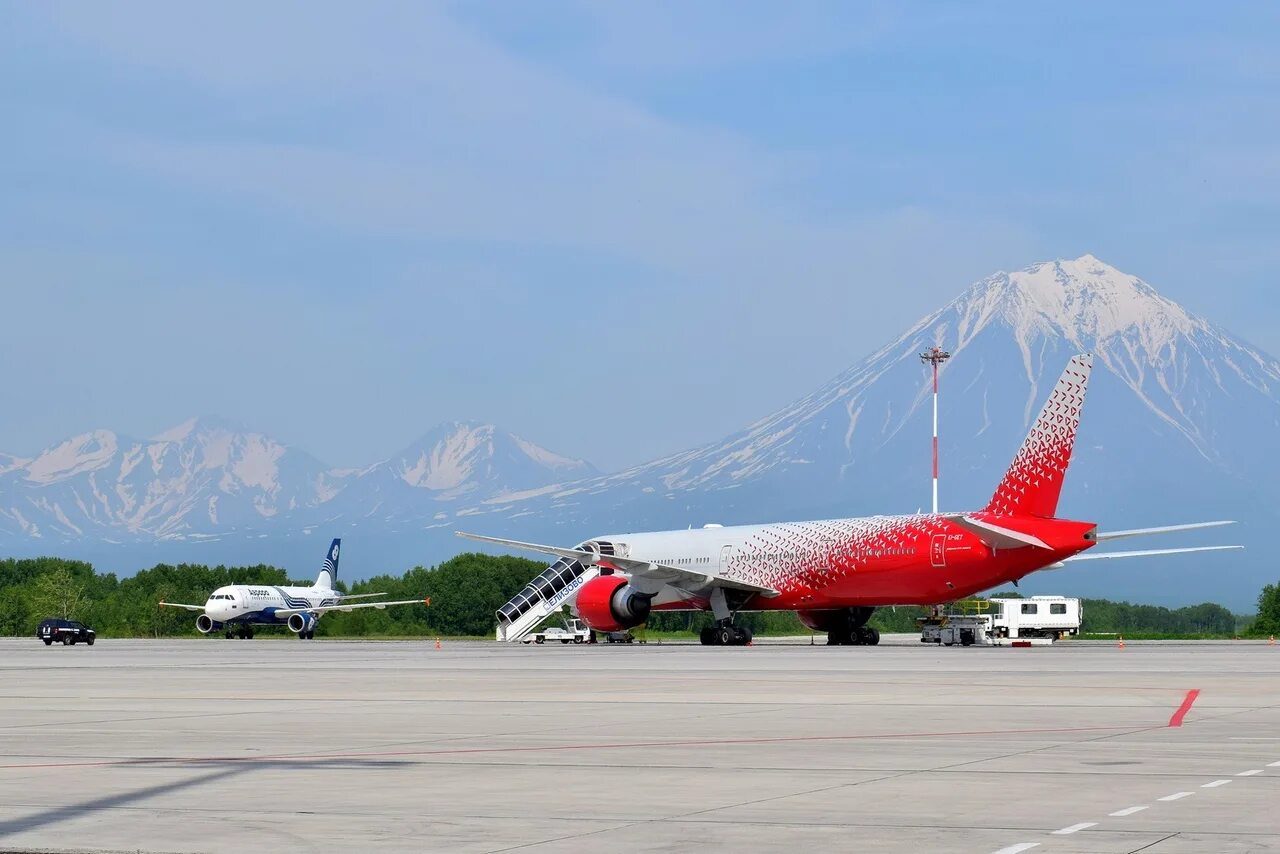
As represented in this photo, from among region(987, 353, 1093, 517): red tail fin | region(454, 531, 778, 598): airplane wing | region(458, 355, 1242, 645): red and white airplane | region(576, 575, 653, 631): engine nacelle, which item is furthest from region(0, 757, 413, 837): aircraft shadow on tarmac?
region(576, 575, 653, 631): engine nacelle

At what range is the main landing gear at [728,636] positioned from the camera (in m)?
74.2

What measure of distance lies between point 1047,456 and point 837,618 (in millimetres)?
13799

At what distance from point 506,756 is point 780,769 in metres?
3.21

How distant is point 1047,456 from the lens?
2515 inches

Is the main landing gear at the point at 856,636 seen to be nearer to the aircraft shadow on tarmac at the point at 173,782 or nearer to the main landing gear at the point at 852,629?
the main landing gear at the point at 852,629

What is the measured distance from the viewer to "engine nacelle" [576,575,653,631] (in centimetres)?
7694

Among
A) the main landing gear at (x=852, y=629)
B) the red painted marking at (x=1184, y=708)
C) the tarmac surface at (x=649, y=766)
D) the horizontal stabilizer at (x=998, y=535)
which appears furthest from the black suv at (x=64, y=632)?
the red painted marking at (x=1184, y=708)

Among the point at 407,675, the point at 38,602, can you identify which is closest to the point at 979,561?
the point at 407,675

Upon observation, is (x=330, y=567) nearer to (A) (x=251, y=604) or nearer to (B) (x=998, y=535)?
(A) (x=251, y=604)

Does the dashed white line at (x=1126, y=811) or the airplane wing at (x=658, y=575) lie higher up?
the airplane wing at (x=658, y=575)

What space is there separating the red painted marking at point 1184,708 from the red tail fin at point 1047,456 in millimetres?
31565

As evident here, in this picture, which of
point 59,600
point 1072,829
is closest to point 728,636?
point 1072,829

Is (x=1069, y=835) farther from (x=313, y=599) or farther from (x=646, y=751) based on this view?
(x=313, y=599)

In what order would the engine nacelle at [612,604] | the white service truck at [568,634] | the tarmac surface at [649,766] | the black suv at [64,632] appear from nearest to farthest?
1. the tarmac surface at [649,766]
2. the engine nacelle at [612,604]
3. the black suv at [64,632]
4. the white service truck at [568,634]
